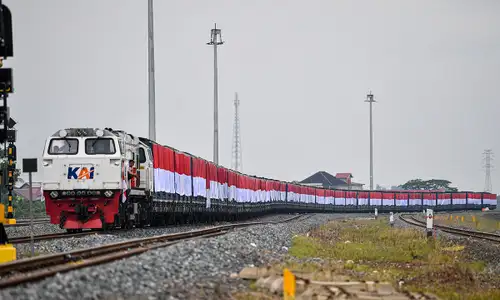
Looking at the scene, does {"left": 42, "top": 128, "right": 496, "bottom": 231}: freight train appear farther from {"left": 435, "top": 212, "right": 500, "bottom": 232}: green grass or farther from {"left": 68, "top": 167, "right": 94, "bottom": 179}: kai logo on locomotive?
{"left": 435, "top": 212, "right": 500, "bottom": 232}: green grass

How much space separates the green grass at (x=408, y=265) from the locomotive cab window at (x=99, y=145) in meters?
6.74

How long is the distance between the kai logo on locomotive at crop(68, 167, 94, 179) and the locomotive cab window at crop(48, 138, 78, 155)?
0.67m

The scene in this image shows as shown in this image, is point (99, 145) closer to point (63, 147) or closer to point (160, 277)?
point (63, 147)

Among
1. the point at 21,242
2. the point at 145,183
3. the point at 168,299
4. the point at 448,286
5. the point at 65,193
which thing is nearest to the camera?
the point at 168,299

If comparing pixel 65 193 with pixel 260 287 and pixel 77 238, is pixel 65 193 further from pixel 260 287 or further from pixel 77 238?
pixel 260 287

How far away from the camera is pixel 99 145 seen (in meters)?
27.5

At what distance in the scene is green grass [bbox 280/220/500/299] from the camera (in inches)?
614

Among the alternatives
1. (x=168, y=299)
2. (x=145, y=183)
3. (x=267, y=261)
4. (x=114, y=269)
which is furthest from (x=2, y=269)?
(x=145, y=183)

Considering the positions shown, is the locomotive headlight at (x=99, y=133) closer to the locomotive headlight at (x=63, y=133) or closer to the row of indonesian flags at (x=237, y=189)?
the locomotive headlight at (x=63, y=133)

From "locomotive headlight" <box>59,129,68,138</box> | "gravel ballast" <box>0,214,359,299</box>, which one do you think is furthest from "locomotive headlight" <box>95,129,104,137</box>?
"gravel ballast" <box>0,214,359,299</box>

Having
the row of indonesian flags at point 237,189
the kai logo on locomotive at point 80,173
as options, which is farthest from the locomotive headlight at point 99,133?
the row of indonesian flags at point 237,189

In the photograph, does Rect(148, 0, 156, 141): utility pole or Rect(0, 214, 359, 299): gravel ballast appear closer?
Rect(0, 214, 359, 299): gravel ballast

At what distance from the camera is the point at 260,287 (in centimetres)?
1330

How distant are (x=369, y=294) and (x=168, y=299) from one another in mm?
3105
